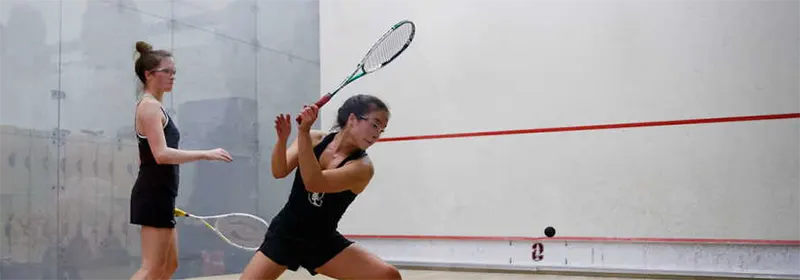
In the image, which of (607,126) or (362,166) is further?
(607,126)

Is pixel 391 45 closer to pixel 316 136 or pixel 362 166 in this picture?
pixel 316 136

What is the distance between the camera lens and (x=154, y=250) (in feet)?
7.15

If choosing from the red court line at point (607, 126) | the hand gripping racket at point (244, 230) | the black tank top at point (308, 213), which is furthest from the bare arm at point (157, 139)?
the red court line at point (607, 126)

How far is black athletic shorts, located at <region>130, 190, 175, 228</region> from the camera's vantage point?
7.17ft

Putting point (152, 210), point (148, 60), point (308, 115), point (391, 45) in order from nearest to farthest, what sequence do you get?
point (308, 115), point (152, 210), point (148, 60), point (391, 45)

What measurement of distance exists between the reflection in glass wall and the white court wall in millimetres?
673

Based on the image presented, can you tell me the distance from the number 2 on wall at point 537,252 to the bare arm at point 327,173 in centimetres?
267

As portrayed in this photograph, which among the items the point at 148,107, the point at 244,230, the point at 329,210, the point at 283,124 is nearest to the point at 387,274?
the point at 329,210

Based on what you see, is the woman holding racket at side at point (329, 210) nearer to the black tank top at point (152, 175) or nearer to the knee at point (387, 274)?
the knee at point (387, 274)

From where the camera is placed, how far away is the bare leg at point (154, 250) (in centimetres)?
216

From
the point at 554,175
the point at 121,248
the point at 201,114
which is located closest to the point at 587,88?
the point at 554,175

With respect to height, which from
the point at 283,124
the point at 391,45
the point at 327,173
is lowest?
the point at 327,173

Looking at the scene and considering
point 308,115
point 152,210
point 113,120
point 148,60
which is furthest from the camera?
point 113,120

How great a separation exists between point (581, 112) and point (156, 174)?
2.76m
